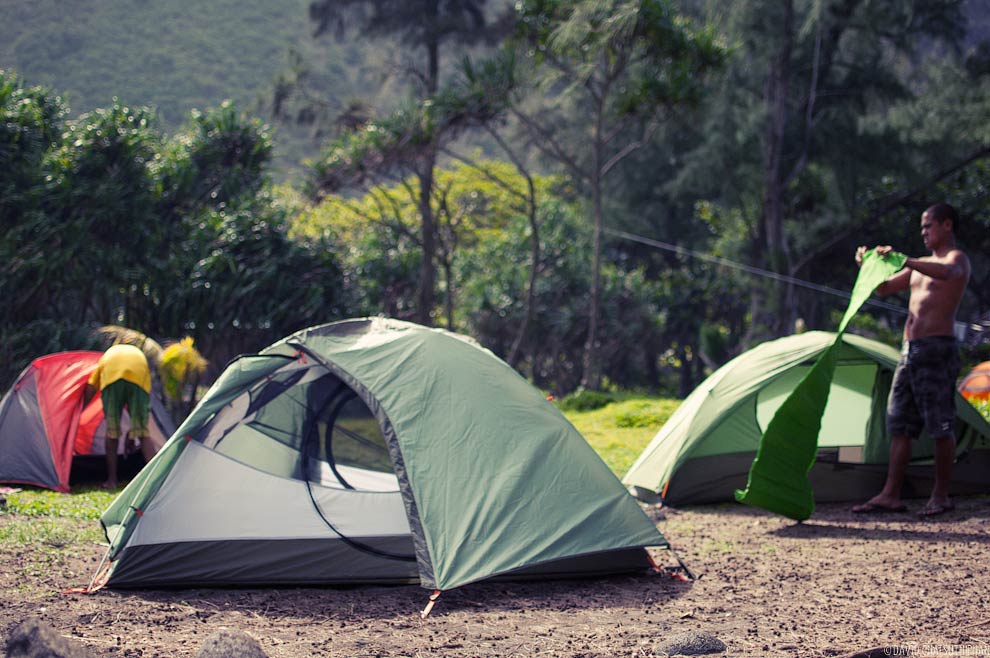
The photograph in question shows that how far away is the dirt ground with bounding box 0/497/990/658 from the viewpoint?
3670 millimetres

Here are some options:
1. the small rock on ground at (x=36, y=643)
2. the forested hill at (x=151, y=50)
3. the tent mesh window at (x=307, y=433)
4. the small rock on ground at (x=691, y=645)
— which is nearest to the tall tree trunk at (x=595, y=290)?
the tent mesh window at (x=307, y=433)

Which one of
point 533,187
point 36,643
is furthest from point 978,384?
point 36,643

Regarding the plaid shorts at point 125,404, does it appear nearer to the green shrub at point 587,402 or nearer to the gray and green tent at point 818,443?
the gray and green tent at point 818,443

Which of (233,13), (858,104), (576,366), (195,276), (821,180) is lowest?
(576,366)

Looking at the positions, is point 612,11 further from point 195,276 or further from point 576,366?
point 576,366

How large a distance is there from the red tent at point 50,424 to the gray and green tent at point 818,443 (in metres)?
4.46

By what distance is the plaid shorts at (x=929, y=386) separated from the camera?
226 inches

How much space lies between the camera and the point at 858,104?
1948 cm

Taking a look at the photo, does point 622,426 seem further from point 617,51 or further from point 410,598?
point 410,598

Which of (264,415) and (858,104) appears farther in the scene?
(858,104)

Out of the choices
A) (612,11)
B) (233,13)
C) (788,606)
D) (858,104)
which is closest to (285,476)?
(788,606)

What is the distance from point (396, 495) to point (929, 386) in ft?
10.6

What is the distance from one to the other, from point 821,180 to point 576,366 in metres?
6.85

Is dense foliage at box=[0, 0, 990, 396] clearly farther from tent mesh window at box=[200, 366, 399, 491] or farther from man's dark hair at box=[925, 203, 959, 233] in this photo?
tent mesh window at box=[200, 366, 399, 491]
